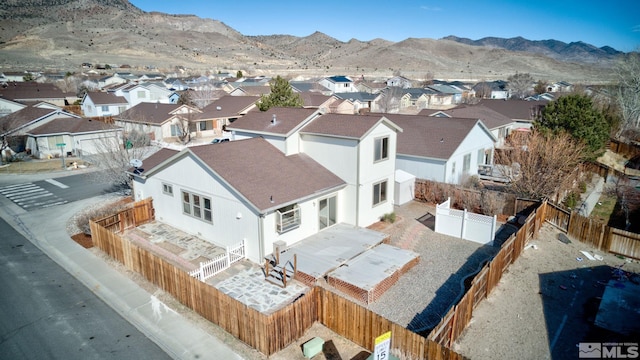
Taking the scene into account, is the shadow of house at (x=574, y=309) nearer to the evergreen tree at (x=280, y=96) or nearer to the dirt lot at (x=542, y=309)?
the dirt lot at (x=542, y=309)

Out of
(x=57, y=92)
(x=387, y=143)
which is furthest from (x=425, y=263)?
(x=57, y=92)

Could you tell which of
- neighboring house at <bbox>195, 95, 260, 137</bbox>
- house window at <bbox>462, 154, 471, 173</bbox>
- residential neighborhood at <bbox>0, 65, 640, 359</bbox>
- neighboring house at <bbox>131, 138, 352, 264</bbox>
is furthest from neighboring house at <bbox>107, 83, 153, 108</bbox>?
house window at <bbox>462, 154, 471, 173</bbox>

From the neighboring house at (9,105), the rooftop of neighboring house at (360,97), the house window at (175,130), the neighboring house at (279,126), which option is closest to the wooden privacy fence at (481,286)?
the neighboring house at (279,126)

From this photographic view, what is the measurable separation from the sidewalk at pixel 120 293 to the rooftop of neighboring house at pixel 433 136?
20.0 metres

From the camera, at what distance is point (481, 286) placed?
1355 centimetres

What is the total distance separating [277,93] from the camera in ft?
120

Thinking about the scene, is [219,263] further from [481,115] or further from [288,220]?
[481,115]

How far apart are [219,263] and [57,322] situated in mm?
5772

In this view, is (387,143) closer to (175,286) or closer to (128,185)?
(175,286)

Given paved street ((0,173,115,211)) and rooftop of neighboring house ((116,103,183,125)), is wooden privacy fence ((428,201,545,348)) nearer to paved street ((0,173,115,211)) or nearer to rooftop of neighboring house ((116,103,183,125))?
Answer: paved street ((0,173,115,211))

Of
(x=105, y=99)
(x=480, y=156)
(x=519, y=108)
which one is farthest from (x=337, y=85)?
(x=480, y=156)

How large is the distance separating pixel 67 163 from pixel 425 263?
35703 mm

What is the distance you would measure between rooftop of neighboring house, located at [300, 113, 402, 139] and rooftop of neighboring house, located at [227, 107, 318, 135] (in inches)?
26.3

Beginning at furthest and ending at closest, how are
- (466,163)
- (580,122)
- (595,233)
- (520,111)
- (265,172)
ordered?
(520,111) → (580,122) → (466,163) → (595,233) → (265,172)
